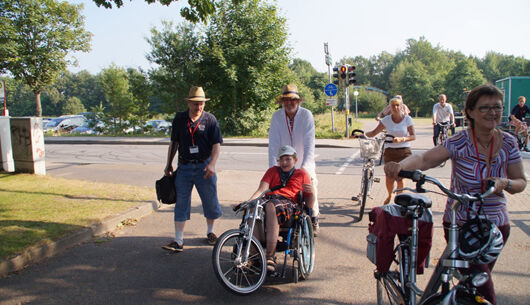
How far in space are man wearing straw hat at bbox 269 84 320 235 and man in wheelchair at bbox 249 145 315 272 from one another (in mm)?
418

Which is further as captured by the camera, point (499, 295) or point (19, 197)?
point (19, 197)

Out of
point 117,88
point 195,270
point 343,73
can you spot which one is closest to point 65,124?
point 117,88

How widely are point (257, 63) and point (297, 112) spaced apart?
18.9m

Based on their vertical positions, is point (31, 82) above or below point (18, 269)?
above

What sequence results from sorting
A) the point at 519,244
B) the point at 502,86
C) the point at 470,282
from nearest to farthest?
the point at 470,282
the point at 519,244
the point at 502,86

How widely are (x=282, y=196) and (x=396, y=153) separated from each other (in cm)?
296

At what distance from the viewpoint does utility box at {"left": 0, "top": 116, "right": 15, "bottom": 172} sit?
909 cm

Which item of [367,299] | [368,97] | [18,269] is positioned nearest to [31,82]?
[18,269]

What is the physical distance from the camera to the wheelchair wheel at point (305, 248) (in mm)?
3900

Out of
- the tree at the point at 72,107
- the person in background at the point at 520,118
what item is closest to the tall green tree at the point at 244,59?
the person in background at the point at 520,118

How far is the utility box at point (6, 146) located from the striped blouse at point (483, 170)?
966cm

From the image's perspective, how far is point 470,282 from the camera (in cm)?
211

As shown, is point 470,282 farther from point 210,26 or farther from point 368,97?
point 368,97

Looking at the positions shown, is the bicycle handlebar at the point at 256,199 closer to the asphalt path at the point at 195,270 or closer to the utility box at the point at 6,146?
the asphalt path at the point at 195,270
